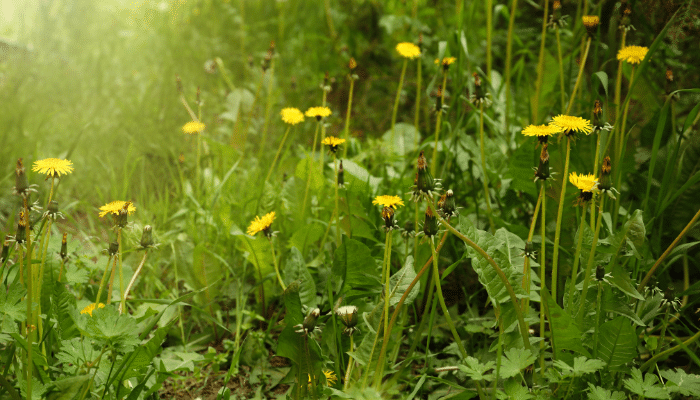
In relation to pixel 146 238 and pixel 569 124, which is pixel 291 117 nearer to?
pixel 146 238

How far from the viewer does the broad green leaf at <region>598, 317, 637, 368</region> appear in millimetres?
1123

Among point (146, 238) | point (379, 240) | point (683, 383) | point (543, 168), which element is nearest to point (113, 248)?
point (146, 238)

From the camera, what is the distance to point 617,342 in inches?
44.9

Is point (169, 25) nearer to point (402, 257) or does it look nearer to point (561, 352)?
point (402, 257)

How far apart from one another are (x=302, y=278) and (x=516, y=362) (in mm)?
602

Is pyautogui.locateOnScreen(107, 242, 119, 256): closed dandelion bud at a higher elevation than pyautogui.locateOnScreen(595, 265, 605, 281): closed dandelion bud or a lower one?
higher

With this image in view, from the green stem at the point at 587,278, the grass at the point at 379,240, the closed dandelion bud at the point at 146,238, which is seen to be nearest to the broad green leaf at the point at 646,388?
the grass at the point at 379,240

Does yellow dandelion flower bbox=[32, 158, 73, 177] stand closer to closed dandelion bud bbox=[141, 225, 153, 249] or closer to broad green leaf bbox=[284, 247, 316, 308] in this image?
closed dandelion bud bbox=[141, 225, 153, 249]

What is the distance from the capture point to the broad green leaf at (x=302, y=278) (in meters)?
1.40

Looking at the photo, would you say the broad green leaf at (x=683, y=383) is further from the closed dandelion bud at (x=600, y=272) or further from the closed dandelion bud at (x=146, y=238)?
the closed dandelion bud at (x=146, y=238)

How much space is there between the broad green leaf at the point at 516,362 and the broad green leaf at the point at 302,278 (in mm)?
537

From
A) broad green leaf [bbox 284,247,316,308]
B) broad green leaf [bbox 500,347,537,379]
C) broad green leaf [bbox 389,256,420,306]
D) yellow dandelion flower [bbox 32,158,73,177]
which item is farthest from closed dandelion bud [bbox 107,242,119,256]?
broad green leaf [bbox 500,347,537,379]

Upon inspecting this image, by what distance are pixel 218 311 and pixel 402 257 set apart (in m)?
0.62

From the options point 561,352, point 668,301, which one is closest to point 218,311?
point 561,352
